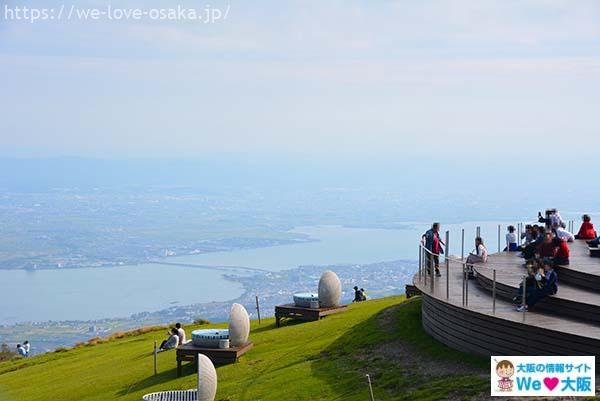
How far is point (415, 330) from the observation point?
22.5 meters

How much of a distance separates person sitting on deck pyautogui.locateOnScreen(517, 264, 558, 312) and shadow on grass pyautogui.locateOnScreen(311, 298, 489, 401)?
180cm

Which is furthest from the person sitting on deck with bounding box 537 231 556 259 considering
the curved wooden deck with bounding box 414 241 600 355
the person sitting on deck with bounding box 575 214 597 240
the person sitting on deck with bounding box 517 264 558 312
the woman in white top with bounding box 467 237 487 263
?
the person sitting on deck with bounding box 575 214 597 240

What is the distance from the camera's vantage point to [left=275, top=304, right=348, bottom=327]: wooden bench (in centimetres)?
3066

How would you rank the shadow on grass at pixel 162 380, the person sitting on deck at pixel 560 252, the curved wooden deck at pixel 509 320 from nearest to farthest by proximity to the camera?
the curved wooden deck at pixel 509 320 → the person sitting on deck at pixel 560 252 → the shadow on grass at pixel 162 380

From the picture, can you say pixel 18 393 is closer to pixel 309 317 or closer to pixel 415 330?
pixel 309 317

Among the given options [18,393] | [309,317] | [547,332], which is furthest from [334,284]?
[547,332]

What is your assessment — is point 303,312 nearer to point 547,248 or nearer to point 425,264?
point 425,264

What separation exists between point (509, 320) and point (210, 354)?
980 cm

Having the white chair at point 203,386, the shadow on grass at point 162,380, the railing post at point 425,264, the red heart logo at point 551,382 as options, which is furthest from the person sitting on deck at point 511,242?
the red heart logo at point 551,382

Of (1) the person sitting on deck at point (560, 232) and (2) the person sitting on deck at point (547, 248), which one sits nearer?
(2) the person sitting on deck at point (547, 248)

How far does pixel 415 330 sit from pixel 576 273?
4301 mm

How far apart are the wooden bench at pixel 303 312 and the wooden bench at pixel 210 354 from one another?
6.27m

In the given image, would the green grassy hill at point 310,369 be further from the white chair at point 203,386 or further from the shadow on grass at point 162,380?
the white chair at point 203,386

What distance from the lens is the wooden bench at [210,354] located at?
24.3 m
